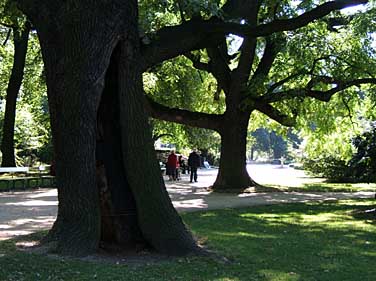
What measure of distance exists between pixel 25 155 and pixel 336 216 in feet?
135

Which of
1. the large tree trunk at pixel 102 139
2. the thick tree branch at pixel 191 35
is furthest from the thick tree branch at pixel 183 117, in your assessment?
the large tree trunk at pixel 102 139

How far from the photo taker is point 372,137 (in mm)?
14805

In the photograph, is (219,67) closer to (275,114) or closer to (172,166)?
(275,114)

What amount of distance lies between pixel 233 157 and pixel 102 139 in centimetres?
1393

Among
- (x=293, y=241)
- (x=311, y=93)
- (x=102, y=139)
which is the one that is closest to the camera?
(x=102, y=139)

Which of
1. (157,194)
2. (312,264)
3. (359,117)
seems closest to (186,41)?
(157,194)

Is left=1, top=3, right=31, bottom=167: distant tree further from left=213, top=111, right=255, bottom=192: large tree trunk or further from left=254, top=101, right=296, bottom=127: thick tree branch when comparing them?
left=254, top=101, right=296, bottom=127: thick tree branch

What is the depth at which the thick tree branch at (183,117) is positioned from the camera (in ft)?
74.0

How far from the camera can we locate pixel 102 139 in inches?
341

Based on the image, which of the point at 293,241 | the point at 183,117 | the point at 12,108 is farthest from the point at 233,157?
the point at 12,108

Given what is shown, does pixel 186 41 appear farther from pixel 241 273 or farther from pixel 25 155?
pixel 25 155

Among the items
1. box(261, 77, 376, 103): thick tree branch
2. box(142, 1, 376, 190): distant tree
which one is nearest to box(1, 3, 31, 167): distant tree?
box(142, 1, 376, 190): distant tree

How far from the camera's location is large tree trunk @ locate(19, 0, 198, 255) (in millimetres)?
7945

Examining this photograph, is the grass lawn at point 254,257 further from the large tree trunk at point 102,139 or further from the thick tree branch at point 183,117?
the thick tree branch at point 183,117
